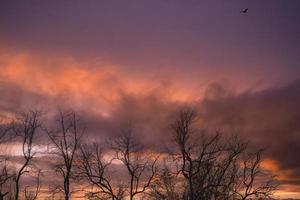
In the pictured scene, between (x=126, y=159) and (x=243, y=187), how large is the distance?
14.3 metres

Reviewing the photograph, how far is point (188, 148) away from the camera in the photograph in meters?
39.6

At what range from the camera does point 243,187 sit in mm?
47375

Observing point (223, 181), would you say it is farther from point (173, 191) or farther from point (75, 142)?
point (75, 142)

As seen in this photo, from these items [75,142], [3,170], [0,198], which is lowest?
[0,198]

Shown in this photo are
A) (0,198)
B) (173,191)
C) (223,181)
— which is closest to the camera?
(0,198)

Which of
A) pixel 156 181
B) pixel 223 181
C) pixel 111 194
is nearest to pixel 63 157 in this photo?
pixel 111 194

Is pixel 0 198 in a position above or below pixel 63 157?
below

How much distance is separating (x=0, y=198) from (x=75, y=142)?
8851 millimetres

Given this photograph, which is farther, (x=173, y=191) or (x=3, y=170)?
(x=173, y=191)

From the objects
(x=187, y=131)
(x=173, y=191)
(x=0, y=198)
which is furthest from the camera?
(x=173, y=191)

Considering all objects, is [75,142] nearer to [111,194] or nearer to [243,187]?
[111,194]

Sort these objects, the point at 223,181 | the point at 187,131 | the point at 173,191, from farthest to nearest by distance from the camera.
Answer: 1. the point at 173,191
2. the point at 223,181
3. the point at 187,131

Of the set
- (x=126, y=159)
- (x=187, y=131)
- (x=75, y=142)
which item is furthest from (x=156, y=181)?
(x=75, y=142)

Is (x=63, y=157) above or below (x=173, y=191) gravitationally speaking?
above
